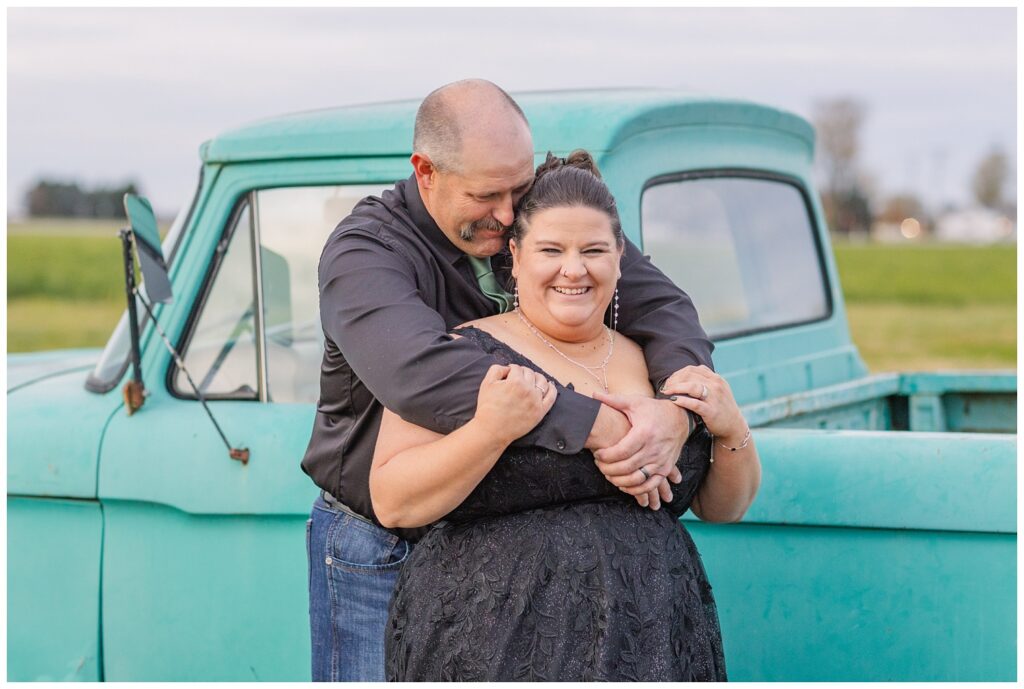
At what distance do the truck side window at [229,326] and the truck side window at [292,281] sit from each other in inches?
1.9

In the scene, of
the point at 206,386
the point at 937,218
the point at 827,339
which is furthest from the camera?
the point at 937,218

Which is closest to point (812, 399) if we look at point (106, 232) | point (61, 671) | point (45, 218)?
point (61, 671)

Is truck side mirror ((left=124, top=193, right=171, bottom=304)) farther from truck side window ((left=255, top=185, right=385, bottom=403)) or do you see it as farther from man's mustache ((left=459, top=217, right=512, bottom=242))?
man's mustache ((left=459, top=217, right=512, bottom=242))

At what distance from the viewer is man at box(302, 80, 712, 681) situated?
7.22 ft

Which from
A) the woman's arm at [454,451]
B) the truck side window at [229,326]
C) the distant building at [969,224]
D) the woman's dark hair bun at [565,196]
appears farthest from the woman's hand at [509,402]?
the distant building at [969,224]

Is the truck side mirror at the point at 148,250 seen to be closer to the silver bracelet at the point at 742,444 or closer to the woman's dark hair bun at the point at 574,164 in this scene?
the woman's dark hair bun at the point at 574,164

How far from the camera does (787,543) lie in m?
2.62

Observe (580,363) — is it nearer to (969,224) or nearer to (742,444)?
(742,444)

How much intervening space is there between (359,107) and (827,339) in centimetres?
182

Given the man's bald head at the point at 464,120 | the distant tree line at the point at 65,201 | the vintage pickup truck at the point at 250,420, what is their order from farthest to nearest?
the distant tree line at the point at 65,201 < the vintage pickup truck at the point at 250,420 < the man's bald head at the point at 464,120

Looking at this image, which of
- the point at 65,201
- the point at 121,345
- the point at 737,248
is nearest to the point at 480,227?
the point at 121,345

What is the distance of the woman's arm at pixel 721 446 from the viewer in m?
2.28

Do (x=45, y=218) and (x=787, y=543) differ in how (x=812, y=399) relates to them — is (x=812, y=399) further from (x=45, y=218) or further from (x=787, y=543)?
(x=45, y=218)

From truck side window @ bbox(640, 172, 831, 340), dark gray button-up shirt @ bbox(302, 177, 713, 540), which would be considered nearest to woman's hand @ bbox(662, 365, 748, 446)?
dark gray button-up shirt @ bbox(302, 177, 713, 540)
